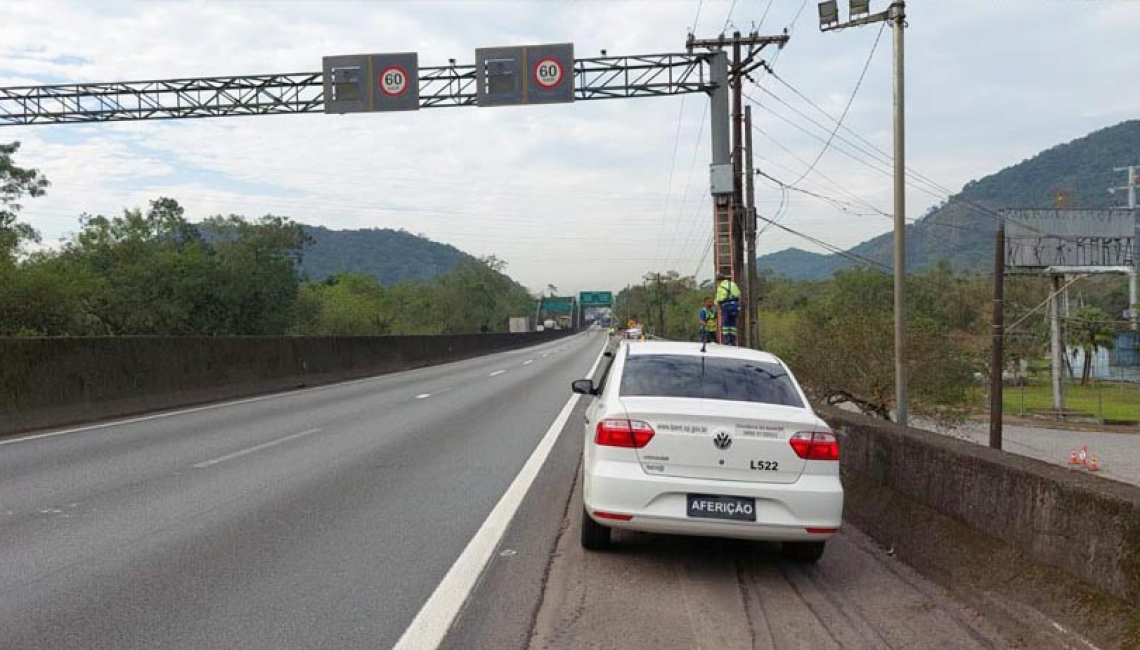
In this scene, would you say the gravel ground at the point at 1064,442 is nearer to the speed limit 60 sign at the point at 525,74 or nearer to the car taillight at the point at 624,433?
the speed limit 60 sign at the point at 525,74

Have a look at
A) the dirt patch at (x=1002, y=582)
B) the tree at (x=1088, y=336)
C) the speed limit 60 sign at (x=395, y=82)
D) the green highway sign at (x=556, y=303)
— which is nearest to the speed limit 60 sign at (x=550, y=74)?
the speed limit 60 sign at (x=395, y=82)

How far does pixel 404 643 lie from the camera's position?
4.77 m

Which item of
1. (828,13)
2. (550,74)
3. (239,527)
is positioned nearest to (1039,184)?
(550,74)

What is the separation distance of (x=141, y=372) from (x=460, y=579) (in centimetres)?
1462

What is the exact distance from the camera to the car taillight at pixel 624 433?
6289 millimetres

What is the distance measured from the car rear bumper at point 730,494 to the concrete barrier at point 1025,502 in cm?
93

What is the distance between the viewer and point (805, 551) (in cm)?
666

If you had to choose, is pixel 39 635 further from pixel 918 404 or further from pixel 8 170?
pixel 8 170

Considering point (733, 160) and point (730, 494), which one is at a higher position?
point (733, 160)

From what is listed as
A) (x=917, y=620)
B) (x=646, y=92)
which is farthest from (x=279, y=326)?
(x=917, y=620)

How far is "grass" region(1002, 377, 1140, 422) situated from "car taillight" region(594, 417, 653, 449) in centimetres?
5135

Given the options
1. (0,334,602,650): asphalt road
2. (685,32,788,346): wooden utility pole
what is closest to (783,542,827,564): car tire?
(0,334,602,650): asphalt road

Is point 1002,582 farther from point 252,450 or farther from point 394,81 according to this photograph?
point 394,81

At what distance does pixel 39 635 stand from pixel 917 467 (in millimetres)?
5903
